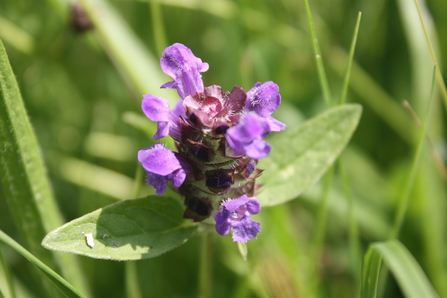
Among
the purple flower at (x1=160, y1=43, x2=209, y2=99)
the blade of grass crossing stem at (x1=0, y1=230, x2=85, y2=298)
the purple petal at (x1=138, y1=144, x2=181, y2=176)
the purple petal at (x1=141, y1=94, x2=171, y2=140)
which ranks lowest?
the blade of grass crossing stem at (x1=0, y1=230, x2=85, y2=298)

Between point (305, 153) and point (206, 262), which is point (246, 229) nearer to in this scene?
point (206, 262)

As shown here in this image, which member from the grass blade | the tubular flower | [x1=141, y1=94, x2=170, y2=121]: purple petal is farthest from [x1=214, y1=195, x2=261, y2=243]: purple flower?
the grass blade

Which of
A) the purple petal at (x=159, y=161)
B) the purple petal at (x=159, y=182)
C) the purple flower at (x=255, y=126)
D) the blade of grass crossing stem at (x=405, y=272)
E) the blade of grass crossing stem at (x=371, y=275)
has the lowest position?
the blade of grass crossing stem at (x=405, y=272)

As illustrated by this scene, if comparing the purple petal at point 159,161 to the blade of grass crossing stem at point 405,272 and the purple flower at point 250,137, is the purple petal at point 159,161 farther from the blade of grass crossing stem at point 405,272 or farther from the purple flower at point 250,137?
the blade of grass crossing stem at point 405,272

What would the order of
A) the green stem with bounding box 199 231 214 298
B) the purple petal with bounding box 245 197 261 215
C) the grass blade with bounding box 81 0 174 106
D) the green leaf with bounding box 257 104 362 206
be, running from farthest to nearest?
the grass blade with bounding box 81 0 174 106, the green leaf with bounding box 257 104 362 206, the green stem with bounding box 199 231 214 298, the purple petal with bounding box 245 197 261 215

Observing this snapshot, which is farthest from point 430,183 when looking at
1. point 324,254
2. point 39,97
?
point 39,97

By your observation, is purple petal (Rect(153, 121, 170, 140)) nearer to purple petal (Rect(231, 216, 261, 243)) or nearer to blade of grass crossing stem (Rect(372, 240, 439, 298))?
purple petal (Rect(231, 216, 261, 243))

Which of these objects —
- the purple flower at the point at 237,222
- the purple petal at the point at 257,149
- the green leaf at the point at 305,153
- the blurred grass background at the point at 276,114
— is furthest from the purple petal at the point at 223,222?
the blurred grass background at the point at 276,114
